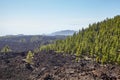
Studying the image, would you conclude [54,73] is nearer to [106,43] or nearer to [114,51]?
[114,51]

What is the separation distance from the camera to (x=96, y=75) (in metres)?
94.9

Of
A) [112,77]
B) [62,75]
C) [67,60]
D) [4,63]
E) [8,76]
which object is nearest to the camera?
[112,77]

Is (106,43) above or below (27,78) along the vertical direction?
above

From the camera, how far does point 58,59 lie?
502ft

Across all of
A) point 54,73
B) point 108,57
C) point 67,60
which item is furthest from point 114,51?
point 54,73

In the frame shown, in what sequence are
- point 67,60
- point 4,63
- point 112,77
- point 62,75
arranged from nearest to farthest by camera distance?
point 112,77 → point 62,75 → point 4,63 → point 67,60

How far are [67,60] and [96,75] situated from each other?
56.4 m

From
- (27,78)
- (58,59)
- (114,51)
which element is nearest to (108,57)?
(114,51)

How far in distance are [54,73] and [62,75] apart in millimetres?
4841

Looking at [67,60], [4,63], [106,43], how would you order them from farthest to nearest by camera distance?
[106,43] → [67,60] → [4,63]

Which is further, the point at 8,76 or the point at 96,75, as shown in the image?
the point at 8,76

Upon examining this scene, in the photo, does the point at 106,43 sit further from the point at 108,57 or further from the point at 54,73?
the point at 54,73

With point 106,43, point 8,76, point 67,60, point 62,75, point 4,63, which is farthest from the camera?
point 106,43

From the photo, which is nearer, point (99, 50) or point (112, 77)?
point (112, 77)
